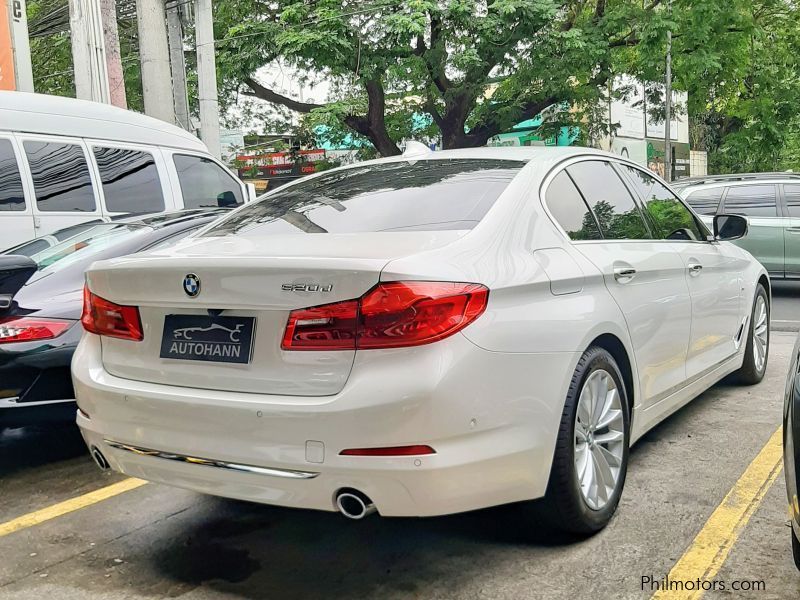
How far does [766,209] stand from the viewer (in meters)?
11.3

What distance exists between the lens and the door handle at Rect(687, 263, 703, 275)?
4222 millimetres

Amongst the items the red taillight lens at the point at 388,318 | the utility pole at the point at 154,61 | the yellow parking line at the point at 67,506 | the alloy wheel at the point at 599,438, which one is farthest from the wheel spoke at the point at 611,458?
the utility pole at the point at 154,61

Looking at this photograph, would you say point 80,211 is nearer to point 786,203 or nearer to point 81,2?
point 81,2

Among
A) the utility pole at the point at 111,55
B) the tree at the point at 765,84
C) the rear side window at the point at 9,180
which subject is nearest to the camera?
the rear side window at the point at 9,180

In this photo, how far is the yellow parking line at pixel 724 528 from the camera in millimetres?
2809

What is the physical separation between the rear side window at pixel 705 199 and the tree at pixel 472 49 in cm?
712

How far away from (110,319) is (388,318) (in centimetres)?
119

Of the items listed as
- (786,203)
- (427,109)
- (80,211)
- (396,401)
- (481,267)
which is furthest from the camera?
(427,109)

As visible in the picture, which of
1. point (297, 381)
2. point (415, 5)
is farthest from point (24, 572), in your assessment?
point (415, 5)

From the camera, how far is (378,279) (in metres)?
2.54

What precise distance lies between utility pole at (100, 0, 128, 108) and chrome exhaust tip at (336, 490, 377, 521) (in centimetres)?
1033

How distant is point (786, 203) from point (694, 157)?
32.3 m

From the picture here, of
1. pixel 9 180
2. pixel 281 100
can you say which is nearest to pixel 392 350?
pixel 9 180

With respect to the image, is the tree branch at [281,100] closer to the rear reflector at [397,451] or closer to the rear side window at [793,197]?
the rear side window at [793,197]
